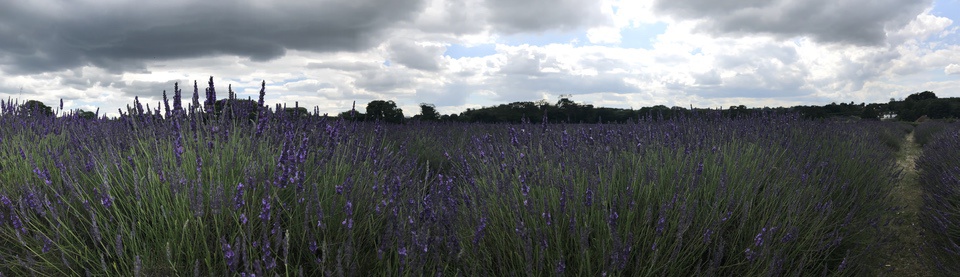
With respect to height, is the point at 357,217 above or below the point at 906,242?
above

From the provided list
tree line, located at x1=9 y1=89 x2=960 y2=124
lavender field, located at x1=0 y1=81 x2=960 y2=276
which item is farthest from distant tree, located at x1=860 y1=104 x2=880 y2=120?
lavender field, located at x1=0 y1=81 x2=960 y2=276

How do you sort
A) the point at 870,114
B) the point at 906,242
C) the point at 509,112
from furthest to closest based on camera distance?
the point at 870,114 < the point at 509,112 < the point at 906,242

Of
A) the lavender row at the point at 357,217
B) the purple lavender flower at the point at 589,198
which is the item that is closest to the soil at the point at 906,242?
the lavender row at the point at 357,217

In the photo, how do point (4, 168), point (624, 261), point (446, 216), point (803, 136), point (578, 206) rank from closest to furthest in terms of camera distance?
point (624, 261)
point (446, 216)
point (578, 206)
point (4, 168)
point (803, 136)

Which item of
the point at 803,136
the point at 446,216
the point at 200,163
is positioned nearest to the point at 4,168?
the point at 200,163

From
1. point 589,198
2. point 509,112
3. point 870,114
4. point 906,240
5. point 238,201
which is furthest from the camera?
point 870,114

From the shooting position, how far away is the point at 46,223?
247 cm

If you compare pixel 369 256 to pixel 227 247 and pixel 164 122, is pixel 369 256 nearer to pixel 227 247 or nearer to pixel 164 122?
pixel 227 247

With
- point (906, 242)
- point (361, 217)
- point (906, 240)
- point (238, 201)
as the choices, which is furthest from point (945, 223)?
point (238, 201)

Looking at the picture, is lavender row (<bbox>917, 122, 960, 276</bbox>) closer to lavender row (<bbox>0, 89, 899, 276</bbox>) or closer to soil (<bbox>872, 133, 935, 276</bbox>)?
soil (<bbox>872, 133, 935, 276</bbox>)

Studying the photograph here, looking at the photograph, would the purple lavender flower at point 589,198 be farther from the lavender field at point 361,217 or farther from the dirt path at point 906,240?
the dirt path at point 906,240

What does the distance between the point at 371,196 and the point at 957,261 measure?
3.31 metres

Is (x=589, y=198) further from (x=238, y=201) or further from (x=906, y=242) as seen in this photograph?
(x=906, y=242)

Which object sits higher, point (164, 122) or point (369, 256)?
point (164, 122)
